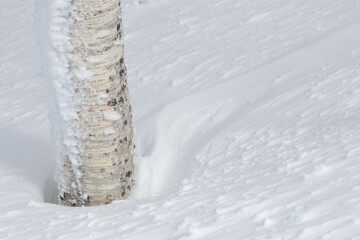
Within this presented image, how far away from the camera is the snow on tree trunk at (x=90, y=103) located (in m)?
3.51

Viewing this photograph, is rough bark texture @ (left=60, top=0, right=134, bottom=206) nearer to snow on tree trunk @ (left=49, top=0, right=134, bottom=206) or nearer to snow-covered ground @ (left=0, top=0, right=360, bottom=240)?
snow on tree trunk @ (left=49, top=0, right=134, bottom=206)

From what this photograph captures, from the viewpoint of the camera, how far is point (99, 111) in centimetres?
366

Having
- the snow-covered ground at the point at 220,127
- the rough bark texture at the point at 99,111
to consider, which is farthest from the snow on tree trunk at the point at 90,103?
the snow-covered ground at the point at 220,127

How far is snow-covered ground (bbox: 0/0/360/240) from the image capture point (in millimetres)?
2936

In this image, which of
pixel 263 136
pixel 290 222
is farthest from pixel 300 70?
pixel 290 222

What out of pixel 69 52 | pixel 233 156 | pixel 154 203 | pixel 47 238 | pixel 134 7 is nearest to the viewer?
pixel 47 238

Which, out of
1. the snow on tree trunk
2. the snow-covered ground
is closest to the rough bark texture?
the snow on tree trunk

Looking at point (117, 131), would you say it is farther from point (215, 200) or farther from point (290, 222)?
point (290, 222)

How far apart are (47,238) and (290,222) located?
103 cm

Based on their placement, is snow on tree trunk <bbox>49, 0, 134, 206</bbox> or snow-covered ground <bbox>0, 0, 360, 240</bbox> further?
snow on tree trunk <bbox>49, 0, 134, 206</bbox>

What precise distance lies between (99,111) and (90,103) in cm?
7

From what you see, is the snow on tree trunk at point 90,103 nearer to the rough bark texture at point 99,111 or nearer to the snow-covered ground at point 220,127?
the rough bark texture at point 99,111

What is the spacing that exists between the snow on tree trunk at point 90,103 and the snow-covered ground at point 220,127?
0.22m

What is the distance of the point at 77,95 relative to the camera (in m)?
3.61
